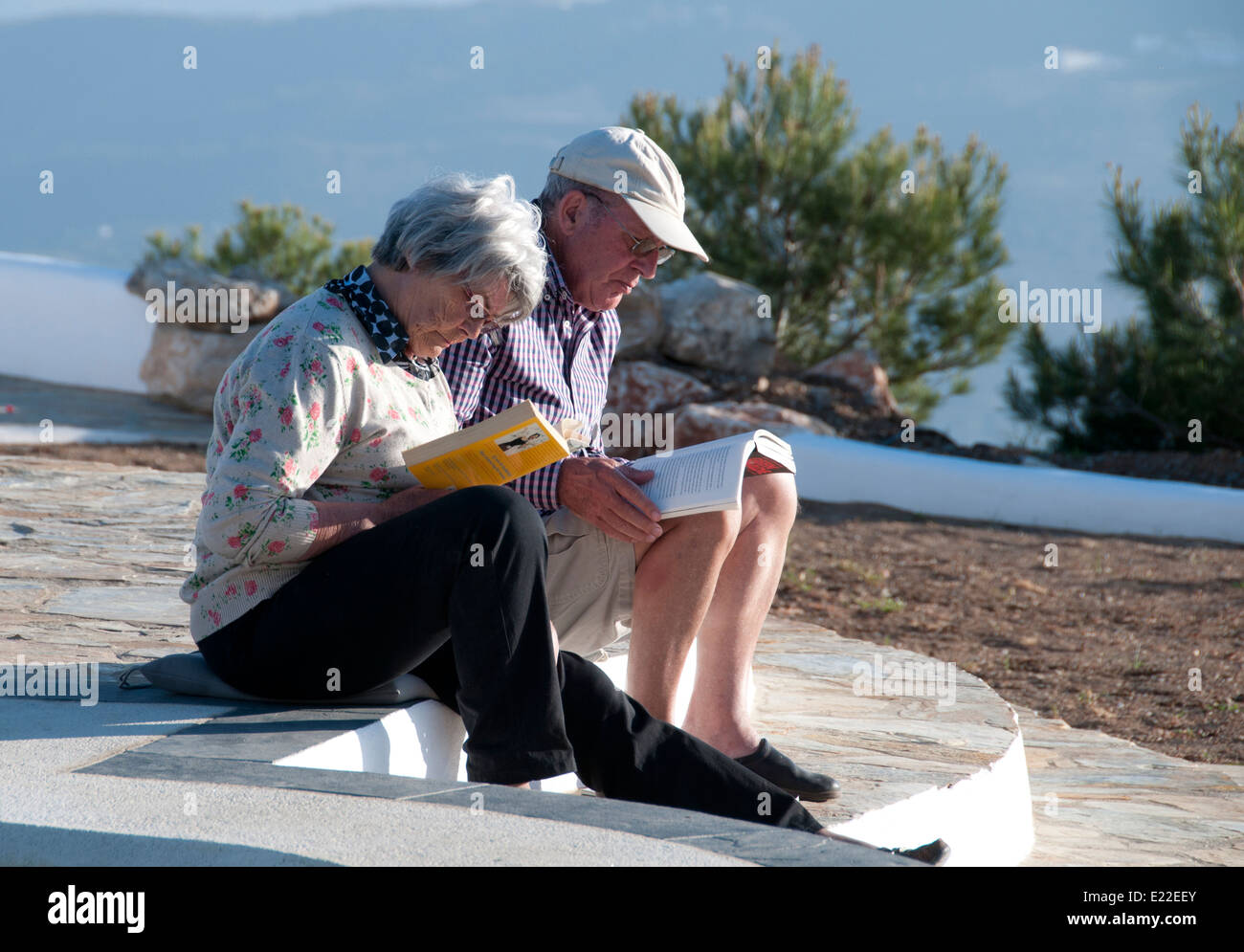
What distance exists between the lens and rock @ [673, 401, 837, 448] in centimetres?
832

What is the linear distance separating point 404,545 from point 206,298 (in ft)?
25.1

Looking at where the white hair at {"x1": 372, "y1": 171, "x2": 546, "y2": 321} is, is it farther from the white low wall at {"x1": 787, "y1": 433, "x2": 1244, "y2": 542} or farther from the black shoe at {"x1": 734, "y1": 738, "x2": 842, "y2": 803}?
the white low wall at {"x1": 787, "y1": 433, "x2": 1244, "y2": 542}

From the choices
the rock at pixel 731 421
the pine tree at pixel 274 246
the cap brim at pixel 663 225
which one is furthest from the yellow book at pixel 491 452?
the pine tree at pixel 274 246

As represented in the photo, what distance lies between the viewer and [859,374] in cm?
1031

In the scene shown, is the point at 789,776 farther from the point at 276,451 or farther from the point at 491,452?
the point at 276,451

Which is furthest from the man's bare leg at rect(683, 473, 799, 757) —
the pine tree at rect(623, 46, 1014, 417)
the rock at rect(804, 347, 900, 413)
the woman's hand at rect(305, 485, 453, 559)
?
the pine tree at rect(623, 46, 1014, 417)

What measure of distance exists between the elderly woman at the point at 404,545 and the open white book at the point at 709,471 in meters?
0.36

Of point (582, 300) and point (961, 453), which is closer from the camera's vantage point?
point (582, 300)

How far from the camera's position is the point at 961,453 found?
30.3 ft

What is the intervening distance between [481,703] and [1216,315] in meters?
8.92

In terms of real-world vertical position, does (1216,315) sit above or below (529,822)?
above

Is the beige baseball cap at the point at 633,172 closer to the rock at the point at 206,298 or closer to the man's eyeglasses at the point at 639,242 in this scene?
the man's eyeglasses at the point at 639,242

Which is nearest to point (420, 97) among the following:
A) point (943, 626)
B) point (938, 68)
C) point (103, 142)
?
point (103, 142)

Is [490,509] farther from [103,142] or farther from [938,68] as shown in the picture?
[103,142]
